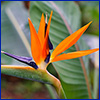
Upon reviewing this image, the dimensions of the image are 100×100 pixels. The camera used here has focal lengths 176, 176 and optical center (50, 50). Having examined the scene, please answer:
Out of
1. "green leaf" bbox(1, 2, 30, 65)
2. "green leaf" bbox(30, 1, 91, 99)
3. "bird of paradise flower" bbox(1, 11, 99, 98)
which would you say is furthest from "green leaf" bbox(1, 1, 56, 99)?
"bird of paradise flower" bbox(1, 11, 99, 98)

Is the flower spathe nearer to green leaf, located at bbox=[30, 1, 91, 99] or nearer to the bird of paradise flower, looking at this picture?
the bird of paradise flower

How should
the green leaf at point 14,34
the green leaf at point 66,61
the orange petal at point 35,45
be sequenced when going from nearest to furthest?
the orange petal at point 35,45, the green leaf at point 66,61, the green leaf at point 14,34

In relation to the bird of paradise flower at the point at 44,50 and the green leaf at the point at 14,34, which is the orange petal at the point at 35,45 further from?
the green leaf at the point at 14,34

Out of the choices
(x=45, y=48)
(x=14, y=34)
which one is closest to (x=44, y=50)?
(x=45, y=48)

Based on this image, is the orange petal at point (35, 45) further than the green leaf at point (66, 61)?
No

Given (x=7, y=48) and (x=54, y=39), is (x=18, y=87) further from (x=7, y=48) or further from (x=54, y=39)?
(x=54, y=39)

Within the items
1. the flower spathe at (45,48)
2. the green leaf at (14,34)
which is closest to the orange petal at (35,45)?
the flower spathe at (45,48)

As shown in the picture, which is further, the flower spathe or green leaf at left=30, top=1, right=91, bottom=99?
green leaf at left=30, top=1, right=91, bottom=99

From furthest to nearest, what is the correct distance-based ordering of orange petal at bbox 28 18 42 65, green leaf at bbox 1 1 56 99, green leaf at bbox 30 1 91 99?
green leaf at bbox 1 1 56 99 < green leaf at bbox 30 1 91 99 < orange petal at bbox 28 18 42 65

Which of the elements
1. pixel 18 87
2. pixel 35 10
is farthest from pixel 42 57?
pixel 18 87

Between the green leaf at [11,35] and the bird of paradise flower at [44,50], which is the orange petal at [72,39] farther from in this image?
the green leaf at [11,35]

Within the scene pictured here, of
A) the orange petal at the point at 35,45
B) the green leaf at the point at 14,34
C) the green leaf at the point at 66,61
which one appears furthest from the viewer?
the green leaf at the point at 14,34

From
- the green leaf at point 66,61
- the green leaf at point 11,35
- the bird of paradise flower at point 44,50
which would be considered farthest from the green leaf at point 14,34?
the bird of paradise flower at point 44,50

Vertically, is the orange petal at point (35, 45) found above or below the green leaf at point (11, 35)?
above
